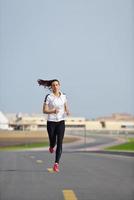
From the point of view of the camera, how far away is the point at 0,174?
11969 mm

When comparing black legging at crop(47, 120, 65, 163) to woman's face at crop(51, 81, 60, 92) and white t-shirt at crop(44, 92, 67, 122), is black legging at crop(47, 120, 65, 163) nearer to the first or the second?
white t-shirt at crop(44, 92, 67, 122)

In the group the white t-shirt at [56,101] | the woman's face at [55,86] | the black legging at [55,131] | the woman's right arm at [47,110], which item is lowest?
the black legging at [55,131]

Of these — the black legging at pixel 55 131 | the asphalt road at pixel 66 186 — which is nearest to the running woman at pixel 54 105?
the black legging at pixel 55 131

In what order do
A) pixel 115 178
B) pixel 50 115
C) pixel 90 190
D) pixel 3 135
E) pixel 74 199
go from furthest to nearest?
pixel 3 135, pixel 115 178, pixel 50 115, pixel 90 190, pixel 74 199

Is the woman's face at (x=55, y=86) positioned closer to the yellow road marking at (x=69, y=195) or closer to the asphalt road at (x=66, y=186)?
the asphalt road at (x=66, y=186)

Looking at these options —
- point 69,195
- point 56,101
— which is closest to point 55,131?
point 56,101

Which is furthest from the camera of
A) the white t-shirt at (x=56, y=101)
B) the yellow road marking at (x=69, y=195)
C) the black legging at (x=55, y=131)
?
the black legging at (x=55, y=131)

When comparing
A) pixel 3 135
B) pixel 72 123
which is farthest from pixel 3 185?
pixel 72 123

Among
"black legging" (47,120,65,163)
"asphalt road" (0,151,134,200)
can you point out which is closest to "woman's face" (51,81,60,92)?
"black legging" (47,120,65,163)

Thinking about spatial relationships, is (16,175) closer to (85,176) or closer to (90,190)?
(85,176)

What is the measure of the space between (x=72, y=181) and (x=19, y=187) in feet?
4.45

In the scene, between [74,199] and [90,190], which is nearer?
[74,199]

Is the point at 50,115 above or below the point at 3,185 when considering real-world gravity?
above

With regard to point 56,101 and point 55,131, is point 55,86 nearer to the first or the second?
point 56,101
